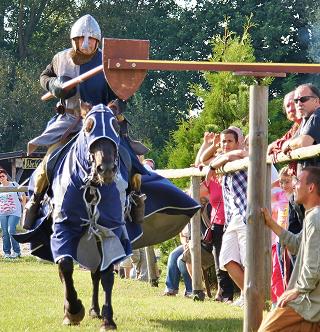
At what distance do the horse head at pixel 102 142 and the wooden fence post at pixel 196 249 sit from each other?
354 cm

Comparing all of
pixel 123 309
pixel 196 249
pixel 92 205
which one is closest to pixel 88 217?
pixel 92 205

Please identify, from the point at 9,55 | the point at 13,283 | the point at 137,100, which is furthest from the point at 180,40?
the point at 13,283

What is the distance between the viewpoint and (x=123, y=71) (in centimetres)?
775

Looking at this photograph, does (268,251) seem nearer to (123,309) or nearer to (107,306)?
(107,306)

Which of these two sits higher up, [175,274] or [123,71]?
[123,71]

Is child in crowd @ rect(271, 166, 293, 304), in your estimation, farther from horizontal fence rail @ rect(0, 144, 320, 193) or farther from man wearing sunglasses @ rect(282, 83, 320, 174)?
man wearing sunglasses @ rect(282, 83, 320, 174)

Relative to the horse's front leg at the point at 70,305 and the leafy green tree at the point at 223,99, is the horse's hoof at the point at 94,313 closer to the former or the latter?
the horse's front leg at the point at 70,305

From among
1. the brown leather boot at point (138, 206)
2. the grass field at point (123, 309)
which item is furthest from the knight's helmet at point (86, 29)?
the grass field at point (123, 309)

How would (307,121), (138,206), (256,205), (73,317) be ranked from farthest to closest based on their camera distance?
(138,206) → (73,317) → (307,121) → (256,205)

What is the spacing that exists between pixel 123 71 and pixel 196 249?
18.0ft

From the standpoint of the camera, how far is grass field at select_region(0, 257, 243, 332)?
9789 mm

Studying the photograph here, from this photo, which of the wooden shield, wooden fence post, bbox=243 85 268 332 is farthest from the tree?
the wooden shield

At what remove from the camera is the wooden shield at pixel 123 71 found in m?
7.71

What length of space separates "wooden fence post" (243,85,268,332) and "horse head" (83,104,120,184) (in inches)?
52.6
